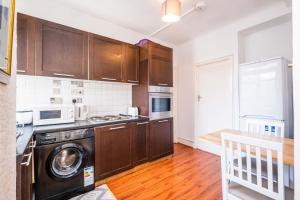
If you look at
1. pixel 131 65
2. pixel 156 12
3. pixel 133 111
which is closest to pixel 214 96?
pixel 133 111

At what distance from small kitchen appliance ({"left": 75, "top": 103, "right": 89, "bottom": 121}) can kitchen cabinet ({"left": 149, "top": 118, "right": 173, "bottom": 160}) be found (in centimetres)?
111

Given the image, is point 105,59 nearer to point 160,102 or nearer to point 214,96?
point 160,102

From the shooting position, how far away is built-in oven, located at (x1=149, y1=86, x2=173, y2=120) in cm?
264

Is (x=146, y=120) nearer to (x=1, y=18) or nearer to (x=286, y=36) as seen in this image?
(x=1, y=18)

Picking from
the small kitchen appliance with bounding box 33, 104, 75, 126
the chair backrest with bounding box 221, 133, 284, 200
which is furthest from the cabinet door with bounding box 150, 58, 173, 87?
the chair backrest with bounding box 221, 133, 284, 200

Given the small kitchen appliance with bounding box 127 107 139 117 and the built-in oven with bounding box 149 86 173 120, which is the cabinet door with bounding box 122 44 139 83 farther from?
the small kitchen appliance with bounding box 127 107 139 117

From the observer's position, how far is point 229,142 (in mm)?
1167

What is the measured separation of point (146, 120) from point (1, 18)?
2207 mm

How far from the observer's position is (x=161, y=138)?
2.80 meters

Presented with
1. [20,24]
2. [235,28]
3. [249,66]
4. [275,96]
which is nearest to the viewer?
[20,24]

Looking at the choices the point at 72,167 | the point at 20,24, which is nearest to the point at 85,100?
the point at 72,167

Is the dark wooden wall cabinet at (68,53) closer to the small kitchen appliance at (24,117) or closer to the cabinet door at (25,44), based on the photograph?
the cabinet door at (25,44)

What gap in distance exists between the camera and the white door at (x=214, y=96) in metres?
2.97

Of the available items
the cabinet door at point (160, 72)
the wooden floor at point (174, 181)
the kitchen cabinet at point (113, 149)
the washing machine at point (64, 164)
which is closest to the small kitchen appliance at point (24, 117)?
the washing machine at point (64, 164)
